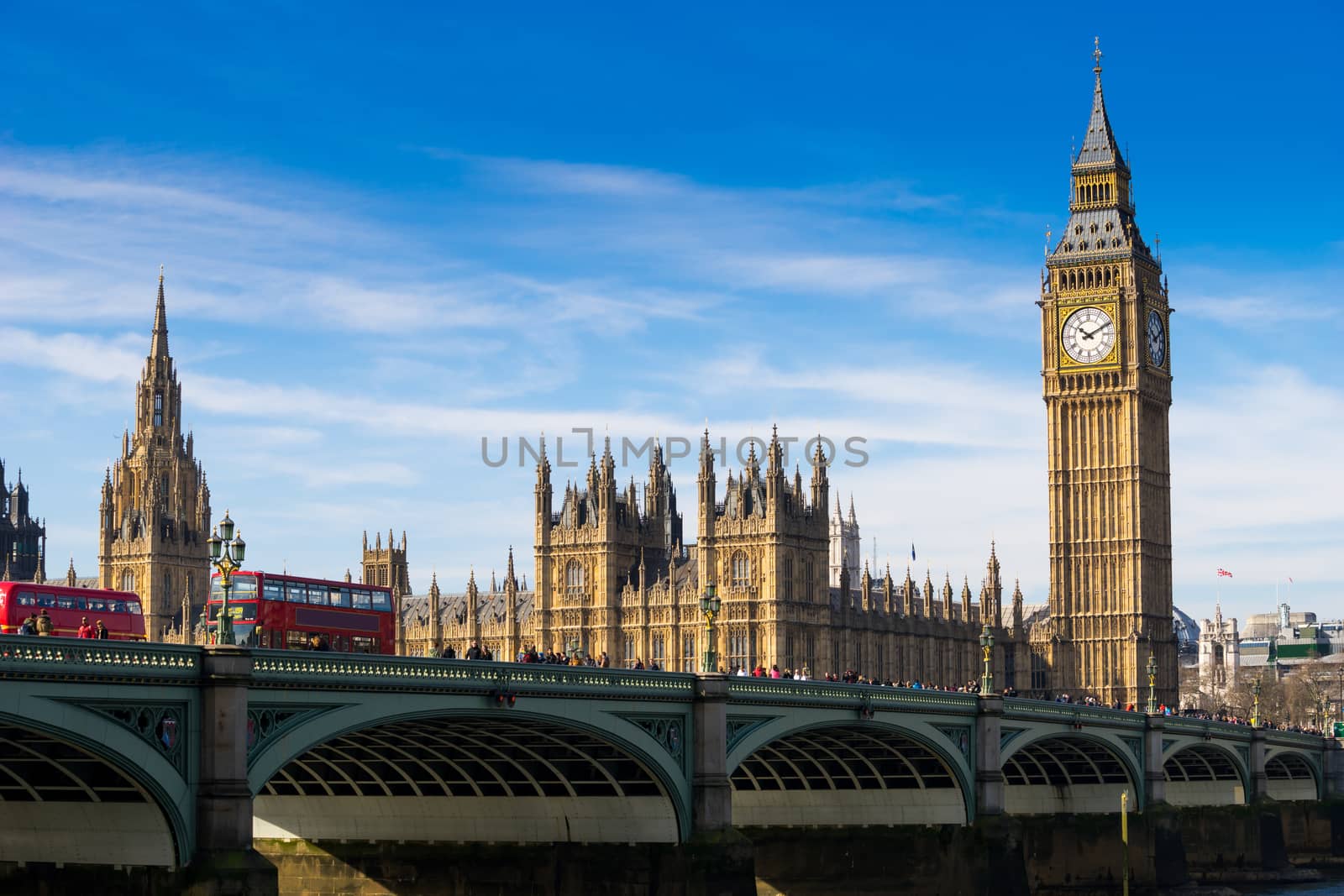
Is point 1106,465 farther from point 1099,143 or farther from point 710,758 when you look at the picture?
point 710,758

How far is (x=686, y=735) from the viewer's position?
177 feet

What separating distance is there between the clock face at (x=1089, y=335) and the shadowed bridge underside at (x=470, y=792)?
92734 mm

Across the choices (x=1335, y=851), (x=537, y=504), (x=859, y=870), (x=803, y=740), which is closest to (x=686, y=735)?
(x=803, y=740)

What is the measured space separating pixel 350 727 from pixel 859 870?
28032mm

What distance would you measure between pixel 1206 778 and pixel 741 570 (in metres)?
33.2

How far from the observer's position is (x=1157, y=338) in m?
146

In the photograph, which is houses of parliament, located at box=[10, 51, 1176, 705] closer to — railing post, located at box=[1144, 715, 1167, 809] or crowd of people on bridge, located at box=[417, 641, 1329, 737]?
crowd of people on bridge, located at box=[417, 641, 1329, 737]

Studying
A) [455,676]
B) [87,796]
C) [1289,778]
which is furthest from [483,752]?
[1289,778]

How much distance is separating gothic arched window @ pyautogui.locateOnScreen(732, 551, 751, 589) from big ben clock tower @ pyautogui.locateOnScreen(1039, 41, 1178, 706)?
30.1 meters

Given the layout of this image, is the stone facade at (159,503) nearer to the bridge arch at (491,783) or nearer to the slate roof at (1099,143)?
the slate roof at (1099,143)

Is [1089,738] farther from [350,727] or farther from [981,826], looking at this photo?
[350,727]

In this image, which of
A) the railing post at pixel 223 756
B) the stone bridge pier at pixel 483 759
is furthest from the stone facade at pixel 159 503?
the railing post at pixel 223 756

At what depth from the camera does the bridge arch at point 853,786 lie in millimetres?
67125

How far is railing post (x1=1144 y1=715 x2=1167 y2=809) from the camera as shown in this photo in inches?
3231
